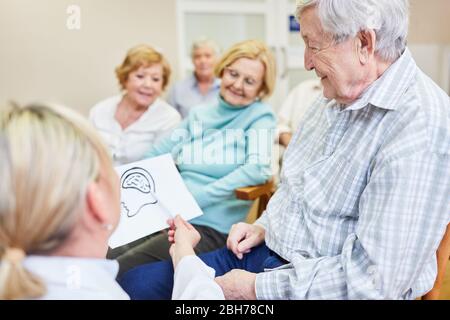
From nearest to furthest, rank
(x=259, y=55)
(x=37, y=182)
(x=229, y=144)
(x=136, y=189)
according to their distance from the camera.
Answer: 1. (x=37, y=182)
2. (x=136, y=189)
3. (x=229, y=144)
4. (x=259, y=55)

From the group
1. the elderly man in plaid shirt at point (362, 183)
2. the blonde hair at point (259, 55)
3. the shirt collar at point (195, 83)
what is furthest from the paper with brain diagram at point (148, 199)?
the shirt collar at point (195, 83)

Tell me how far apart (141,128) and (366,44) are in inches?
32.9

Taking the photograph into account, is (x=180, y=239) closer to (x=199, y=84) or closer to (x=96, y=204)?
(x=96, y=204)

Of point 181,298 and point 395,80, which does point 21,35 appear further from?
point 395,80

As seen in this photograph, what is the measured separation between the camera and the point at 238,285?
853 millimetres

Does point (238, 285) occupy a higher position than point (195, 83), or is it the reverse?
point (195, 83)

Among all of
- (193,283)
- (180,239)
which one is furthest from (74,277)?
(180,239)

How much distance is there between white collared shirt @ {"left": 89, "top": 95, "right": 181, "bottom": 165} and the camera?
1.33 m

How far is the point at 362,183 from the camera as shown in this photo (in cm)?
79

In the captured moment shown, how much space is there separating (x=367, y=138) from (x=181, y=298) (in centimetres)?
42

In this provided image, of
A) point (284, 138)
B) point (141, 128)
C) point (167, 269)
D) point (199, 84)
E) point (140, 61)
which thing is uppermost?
point (140, 61)

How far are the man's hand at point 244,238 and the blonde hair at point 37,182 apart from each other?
0.55 m

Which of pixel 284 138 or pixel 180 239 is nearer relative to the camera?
pixel 180 239

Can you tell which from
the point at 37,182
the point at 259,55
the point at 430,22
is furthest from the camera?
the point at 259,55
